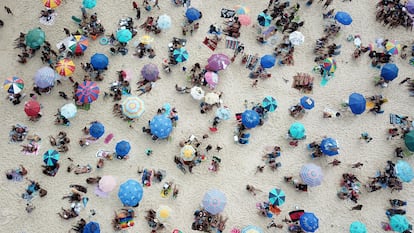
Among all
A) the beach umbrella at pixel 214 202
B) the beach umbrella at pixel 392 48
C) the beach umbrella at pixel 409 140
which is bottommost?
the beach umbrella at pixel 214 202

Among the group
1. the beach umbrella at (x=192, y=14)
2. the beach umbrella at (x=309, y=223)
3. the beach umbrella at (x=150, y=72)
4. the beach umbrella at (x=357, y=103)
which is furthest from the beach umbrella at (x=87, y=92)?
the beach umbrella at (x=357, y=103)

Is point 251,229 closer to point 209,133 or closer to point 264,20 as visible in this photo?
point 209,133

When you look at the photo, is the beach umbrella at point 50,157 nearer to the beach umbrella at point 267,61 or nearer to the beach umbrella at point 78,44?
the beach umbrella at point 78,44

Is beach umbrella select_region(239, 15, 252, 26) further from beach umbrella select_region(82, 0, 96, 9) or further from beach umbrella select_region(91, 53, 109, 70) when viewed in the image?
beach umbrella select_region(82, 0, 96, 9)

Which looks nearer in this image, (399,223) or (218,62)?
(399,223)

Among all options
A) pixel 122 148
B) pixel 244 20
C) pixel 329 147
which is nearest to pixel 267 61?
pixel 244 20

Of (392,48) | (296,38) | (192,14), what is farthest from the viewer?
(392,48)

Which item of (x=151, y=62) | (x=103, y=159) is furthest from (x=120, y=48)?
(x=103, y=159)
